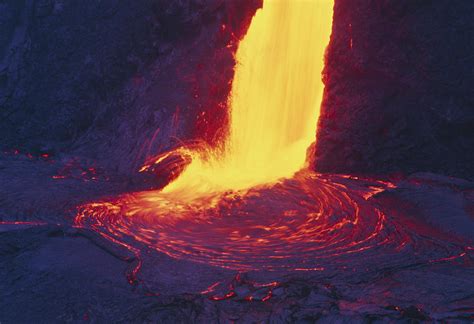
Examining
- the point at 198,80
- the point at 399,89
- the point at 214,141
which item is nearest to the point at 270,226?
the point at 399,89

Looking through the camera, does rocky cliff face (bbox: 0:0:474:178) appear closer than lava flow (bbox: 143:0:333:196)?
Yes

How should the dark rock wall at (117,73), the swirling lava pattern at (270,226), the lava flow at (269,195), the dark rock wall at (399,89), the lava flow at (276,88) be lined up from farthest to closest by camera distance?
the lava flow at (276,88) → the dark rock wall at (117,73) → the dark rock wall at (399,89) → the lava flow at (269,195) → the swirling lava pattern at (270,226)

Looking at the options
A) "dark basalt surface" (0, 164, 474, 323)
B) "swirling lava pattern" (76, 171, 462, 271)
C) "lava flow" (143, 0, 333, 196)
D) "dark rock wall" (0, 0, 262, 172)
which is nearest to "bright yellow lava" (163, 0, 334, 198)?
"lava flow" (143, 0, 333, 196)

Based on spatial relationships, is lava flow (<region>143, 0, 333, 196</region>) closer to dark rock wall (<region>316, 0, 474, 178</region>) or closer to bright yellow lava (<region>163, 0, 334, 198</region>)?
bright yellow lava (<region>163, 0, 334, 198</region>)

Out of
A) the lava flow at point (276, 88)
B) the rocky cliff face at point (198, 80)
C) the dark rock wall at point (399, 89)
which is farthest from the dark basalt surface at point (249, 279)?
the lava flow at point (276, 88)

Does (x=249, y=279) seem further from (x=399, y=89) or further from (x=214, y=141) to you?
(x=214, y=141)

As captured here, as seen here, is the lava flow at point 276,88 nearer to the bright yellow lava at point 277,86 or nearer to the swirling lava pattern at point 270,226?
the bright yellow lava at point 277,86
